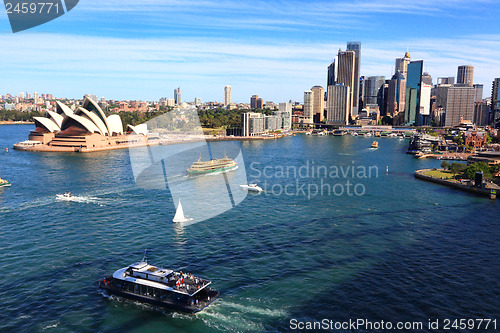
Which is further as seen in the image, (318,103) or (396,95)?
(396,95)

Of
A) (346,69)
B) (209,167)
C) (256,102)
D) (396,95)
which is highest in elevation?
(346,69)

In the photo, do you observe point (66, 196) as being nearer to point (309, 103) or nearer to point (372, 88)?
point (309, 103)

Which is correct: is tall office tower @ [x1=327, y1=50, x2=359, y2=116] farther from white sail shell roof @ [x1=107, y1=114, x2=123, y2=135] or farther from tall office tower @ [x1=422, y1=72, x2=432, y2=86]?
white sail shell roof @ [x1=107, y1=114, x2=123, y2=135]

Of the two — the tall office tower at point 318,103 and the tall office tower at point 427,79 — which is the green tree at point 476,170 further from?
the tall office tower at point 427,79

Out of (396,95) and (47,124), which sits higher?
(396,95)

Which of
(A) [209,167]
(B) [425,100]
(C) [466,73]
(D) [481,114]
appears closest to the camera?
(A) [209,167]

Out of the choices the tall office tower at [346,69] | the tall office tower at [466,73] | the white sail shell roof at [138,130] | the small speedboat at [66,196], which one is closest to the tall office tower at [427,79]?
the tall office tower at [466,73]

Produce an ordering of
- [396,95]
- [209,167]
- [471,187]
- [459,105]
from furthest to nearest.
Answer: [396,95]
[459,105]
[209,167]
[471,187]

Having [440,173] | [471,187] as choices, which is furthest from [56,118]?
[471,187]

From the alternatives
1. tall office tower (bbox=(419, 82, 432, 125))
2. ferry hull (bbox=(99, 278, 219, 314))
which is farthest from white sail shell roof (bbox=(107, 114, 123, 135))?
tall office tower (bbox=(419, 82, 432, 125))
